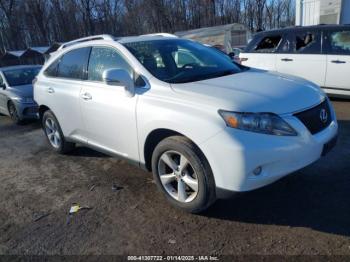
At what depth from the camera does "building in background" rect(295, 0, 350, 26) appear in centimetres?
1234

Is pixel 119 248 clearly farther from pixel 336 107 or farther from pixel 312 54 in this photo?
pixel 312 54

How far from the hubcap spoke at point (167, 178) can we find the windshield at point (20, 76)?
23.2 ft

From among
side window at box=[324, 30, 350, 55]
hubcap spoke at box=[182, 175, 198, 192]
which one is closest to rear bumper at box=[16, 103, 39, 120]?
hubcap spoke at box=[182, 175, 198, 192]

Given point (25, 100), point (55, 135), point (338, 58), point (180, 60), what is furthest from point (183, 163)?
point (25, 100)

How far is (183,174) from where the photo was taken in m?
3.34

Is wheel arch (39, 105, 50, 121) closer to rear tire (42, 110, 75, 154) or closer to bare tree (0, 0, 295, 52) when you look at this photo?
rear tire (42, 110, 75, 154)

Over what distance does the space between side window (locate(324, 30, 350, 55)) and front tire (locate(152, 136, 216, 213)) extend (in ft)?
17.0

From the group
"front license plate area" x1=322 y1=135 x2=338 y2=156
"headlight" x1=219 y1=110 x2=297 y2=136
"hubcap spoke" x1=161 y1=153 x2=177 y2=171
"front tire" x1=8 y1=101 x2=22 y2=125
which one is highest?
"headlight" x1=219 y1=110 x2=297 y2=136

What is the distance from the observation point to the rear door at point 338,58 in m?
6.84

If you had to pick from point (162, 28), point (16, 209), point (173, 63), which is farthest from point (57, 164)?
point (162, 28)

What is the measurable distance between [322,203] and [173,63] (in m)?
2.20

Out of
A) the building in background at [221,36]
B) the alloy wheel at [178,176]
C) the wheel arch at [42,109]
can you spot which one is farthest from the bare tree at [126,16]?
the alloy wheel at [178,176]

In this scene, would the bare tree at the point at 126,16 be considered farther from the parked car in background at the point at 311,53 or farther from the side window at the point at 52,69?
the side window at the point at 52,69

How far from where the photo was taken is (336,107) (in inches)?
273
